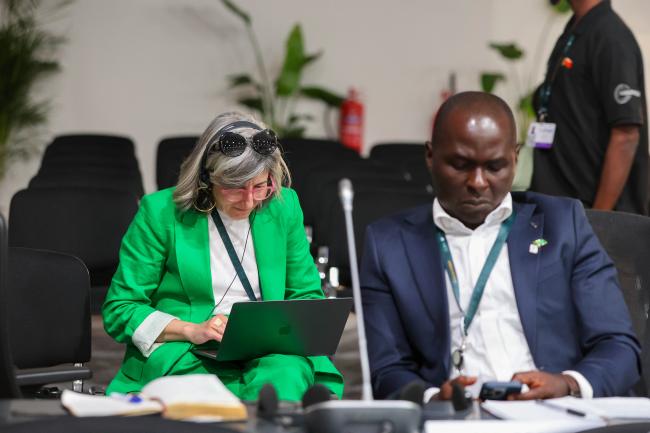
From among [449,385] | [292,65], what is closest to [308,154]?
[292,65]

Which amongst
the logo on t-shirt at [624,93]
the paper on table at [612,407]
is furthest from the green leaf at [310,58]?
the paper on table at [612,407]

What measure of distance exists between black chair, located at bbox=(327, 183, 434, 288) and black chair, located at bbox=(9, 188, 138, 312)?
3.20ft

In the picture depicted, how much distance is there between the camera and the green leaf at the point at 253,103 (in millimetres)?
9891

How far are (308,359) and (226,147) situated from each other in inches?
26.7

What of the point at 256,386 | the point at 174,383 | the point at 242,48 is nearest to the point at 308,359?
the point at 256,386

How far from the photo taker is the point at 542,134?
4449mm

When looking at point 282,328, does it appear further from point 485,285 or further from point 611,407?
point 611,407

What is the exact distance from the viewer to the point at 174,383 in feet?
6.46

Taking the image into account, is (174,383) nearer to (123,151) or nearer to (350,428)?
(350,428)

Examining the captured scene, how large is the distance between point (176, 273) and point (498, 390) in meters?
1.31

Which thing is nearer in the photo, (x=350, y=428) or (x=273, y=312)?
(x=350, y=428)

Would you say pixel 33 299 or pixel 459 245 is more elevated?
pixel 459 245

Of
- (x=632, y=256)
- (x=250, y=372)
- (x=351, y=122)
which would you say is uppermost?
(x=351, y=122)

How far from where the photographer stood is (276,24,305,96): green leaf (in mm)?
9797
